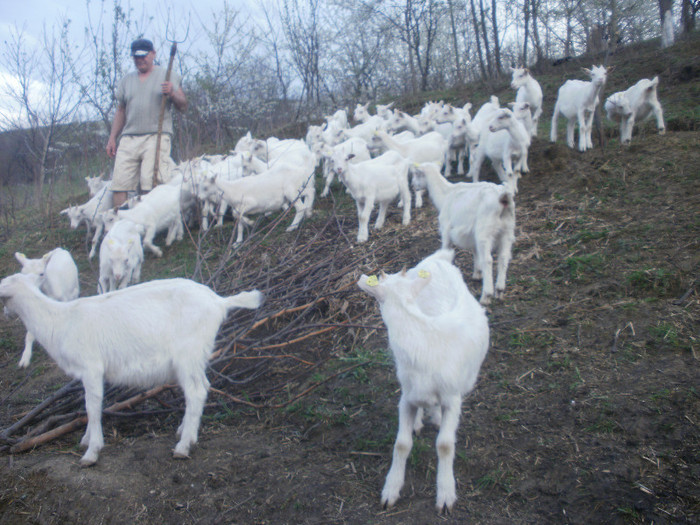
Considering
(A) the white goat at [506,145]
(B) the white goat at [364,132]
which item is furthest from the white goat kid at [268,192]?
(B) the white goat at [364,132]

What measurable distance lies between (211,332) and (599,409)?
2755mm

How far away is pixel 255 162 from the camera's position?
1145cm

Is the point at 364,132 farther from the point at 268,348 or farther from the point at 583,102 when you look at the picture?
the point at 268,348

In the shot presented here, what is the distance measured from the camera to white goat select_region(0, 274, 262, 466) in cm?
396

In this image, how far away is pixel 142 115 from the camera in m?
9.63

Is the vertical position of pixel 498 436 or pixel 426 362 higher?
pixel 426 362

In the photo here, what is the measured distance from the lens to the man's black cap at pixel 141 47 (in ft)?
30.9

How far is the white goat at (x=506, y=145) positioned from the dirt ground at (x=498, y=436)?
2872 millimetres

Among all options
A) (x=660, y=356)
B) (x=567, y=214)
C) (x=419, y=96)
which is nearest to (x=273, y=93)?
(x=419, y=96)

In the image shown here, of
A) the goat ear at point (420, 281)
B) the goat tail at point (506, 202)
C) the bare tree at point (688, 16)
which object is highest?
the bare tree at point (688, 16)

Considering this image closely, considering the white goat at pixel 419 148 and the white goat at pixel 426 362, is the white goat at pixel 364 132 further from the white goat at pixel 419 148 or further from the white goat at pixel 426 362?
the white goat at pixel 426 362

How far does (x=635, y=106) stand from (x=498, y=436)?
830 centimetres

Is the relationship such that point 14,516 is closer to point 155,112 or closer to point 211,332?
point 211,332

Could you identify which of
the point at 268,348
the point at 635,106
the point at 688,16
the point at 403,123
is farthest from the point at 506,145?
the point at 688,16
